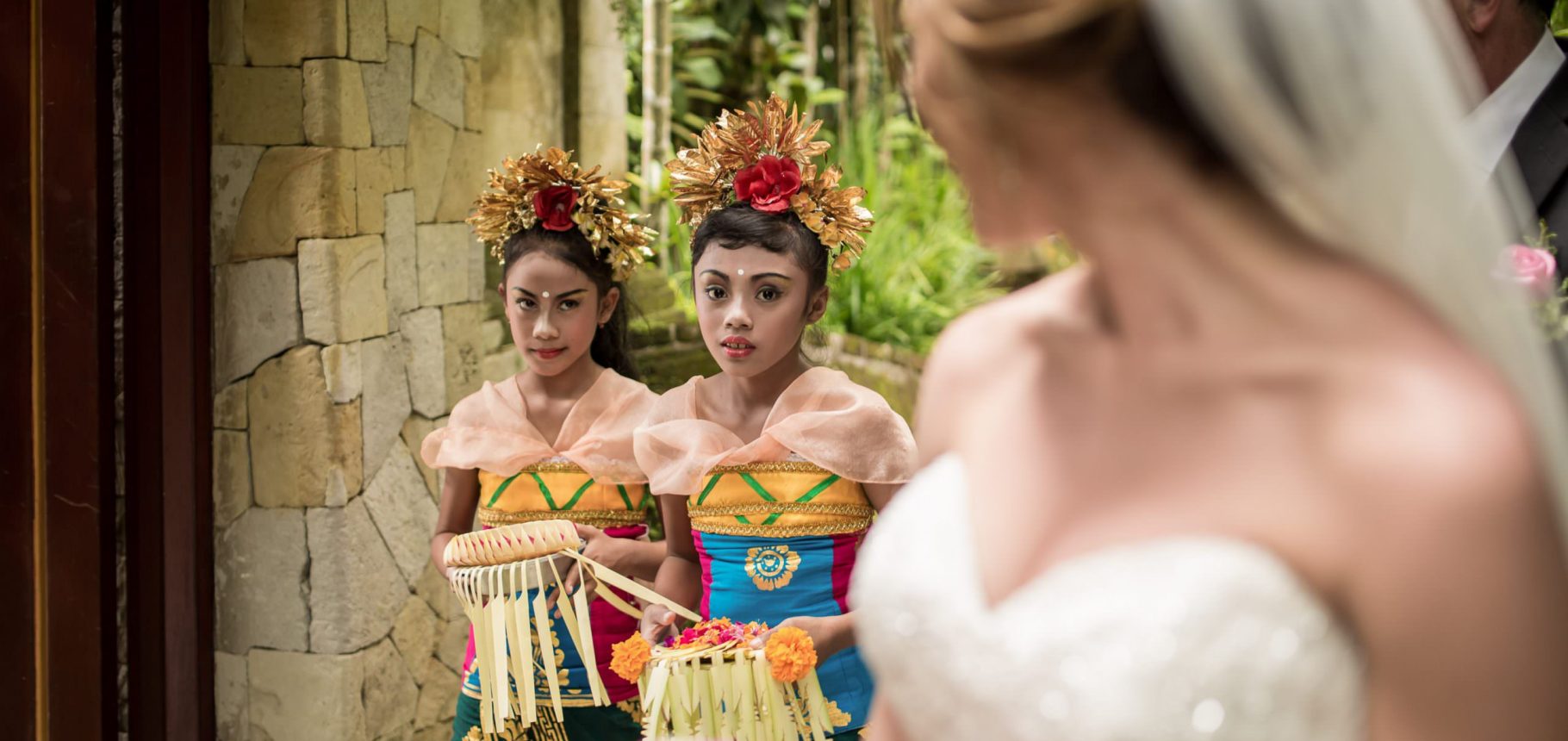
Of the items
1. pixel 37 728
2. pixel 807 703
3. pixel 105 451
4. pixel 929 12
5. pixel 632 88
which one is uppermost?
pixel 632 88

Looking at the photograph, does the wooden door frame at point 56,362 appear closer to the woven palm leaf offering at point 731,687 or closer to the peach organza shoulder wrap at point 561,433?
the peach organza shoulder wrap at point 561,433

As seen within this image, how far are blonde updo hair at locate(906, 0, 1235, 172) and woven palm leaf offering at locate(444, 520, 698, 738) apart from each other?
1.78 m

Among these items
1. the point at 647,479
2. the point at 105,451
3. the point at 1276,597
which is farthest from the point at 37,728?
the point at 1276,597

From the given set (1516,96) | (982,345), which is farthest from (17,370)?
(1516,96)

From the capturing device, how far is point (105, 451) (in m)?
3.31

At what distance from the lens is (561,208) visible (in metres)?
2.91

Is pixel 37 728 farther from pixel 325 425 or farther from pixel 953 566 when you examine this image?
pixel 953 566

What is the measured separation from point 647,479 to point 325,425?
3.60 feet

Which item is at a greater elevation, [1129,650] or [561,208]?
[561,208]

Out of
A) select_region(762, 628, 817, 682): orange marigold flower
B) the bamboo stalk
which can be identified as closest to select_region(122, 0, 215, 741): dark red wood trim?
select_region(762, 628, 817, 682): orange marigold flower

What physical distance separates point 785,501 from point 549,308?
0.65 metres

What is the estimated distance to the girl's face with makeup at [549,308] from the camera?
2.84 metres

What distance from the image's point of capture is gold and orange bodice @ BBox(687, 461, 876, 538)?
2521mm

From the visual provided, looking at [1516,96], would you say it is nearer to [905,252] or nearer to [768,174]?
[768,174]
